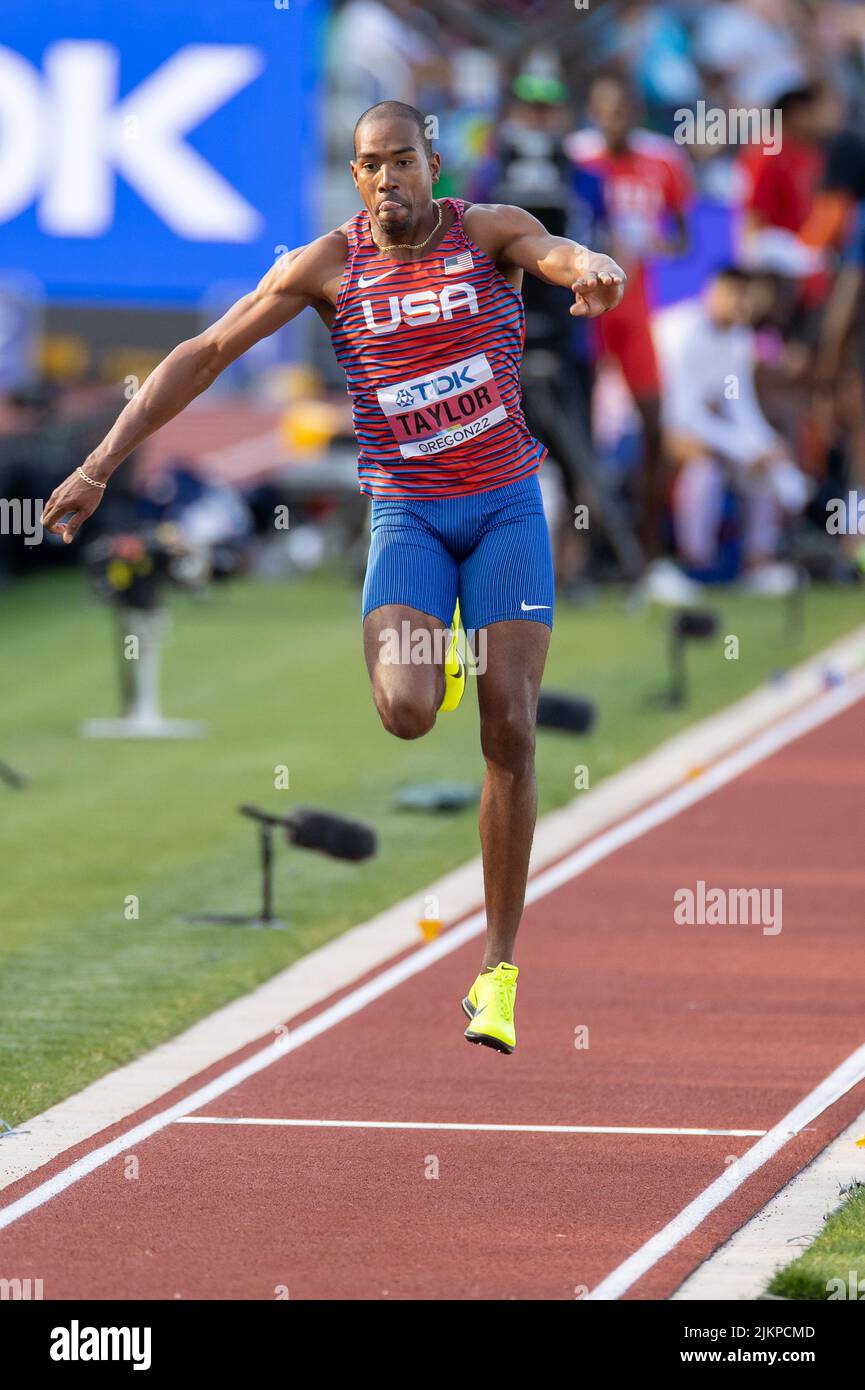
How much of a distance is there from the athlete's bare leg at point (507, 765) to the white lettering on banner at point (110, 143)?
36.4ft

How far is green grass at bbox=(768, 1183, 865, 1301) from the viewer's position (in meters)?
5.94

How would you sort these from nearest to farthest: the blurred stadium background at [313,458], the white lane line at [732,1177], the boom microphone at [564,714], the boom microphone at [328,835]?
1. the white lane line at [732,1177]
2. the boom microphone at [328,835]
3. the boom microphone at [564,714]
4. the blurred stadium background at [313,458]

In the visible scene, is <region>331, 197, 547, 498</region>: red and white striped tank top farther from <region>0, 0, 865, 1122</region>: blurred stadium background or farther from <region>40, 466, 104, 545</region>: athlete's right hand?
<region>0, 0, 865, 1122</region>: blurred stadium background

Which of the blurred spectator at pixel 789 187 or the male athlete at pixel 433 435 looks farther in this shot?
the blurred spectator at pixel 789 187

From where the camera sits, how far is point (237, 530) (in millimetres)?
21844

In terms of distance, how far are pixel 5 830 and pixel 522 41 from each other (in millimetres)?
9741

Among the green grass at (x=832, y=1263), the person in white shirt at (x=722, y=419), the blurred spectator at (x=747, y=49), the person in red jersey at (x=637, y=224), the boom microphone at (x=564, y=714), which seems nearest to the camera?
the green grass at (x=832, y=1263)

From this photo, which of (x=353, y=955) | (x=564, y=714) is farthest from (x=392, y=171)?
(x=564, y=714)

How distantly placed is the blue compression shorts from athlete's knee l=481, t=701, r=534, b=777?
253mm

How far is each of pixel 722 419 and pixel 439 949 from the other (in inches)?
372

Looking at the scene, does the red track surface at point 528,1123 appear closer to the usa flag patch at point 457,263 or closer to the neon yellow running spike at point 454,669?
the neon yellow running spike at point 454,669

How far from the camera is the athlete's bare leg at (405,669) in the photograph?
23.3 feet

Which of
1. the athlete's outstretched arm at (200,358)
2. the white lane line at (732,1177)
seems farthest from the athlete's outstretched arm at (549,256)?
the white lane line at (732,1177)
